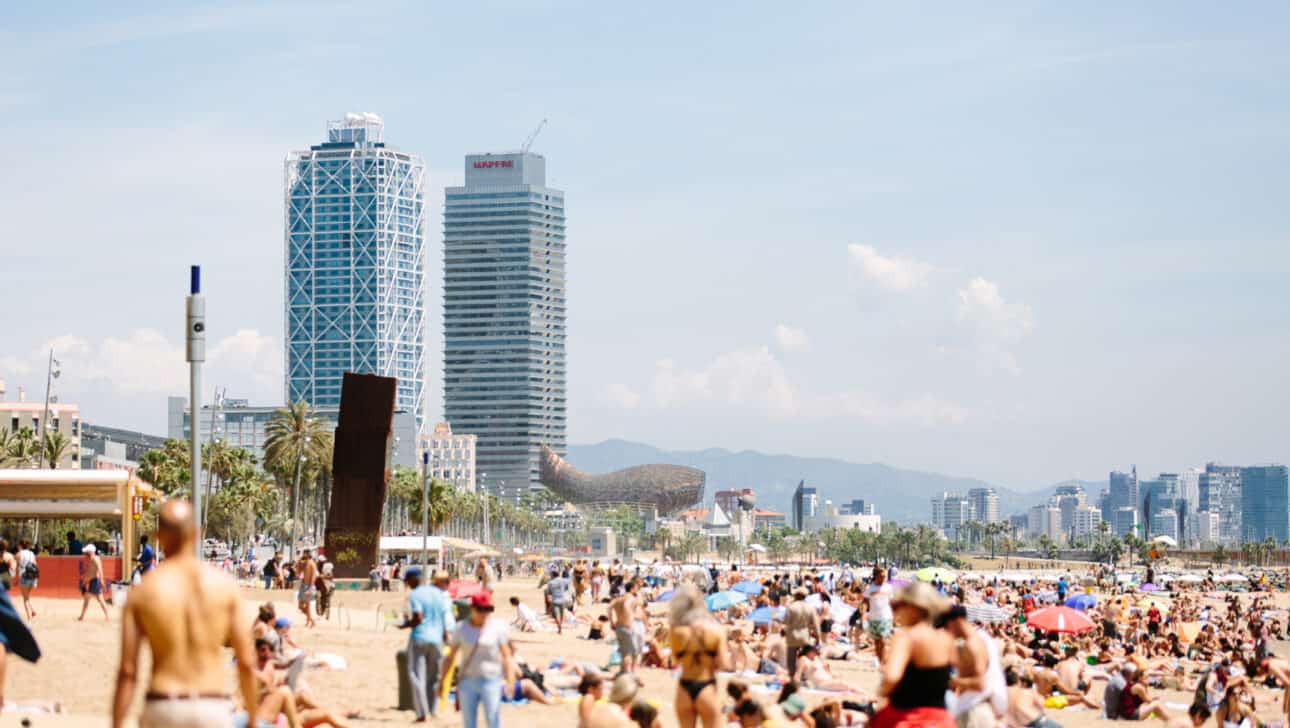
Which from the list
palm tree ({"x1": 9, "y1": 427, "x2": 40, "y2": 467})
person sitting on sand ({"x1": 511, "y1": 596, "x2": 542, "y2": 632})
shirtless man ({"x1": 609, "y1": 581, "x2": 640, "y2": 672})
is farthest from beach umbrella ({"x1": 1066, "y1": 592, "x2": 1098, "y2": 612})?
palm tree ({"x1": 9, "y1": 427, "x2": 40, "y2": 467})

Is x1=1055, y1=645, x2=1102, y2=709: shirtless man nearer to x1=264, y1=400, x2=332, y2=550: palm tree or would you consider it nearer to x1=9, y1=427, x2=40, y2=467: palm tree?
x1=264, y1=400, x2=332, y2=550: palm tree

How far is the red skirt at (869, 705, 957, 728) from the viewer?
24.7 ft

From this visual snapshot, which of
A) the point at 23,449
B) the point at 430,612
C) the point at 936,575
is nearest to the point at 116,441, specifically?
the point at 23,449

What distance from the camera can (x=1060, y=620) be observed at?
25234 millimetres

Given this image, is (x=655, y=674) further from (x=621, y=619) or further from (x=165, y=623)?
(x=165, y=623)

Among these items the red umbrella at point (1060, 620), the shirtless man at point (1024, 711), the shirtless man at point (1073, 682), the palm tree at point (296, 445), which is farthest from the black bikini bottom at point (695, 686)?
the palm tree at point (296, 445)

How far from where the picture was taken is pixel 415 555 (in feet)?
273

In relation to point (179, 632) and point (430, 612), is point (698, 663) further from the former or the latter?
point (179, 632)

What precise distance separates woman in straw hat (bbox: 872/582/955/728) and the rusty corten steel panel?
92.5 feet

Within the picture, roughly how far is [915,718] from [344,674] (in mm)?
10457

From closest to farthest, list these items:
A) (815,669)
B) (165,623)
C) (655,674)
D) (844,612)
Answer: (165,623) → (815,669) → (655,674) → (844,612)

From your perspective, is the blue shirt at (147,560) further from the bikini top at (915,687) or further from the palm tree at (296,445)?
the palm tree at (296,445)

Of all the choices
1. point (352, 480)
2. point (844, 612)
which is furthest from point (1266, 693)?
point (352, 480)

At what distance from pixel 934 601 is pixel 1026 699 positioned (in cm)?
662
